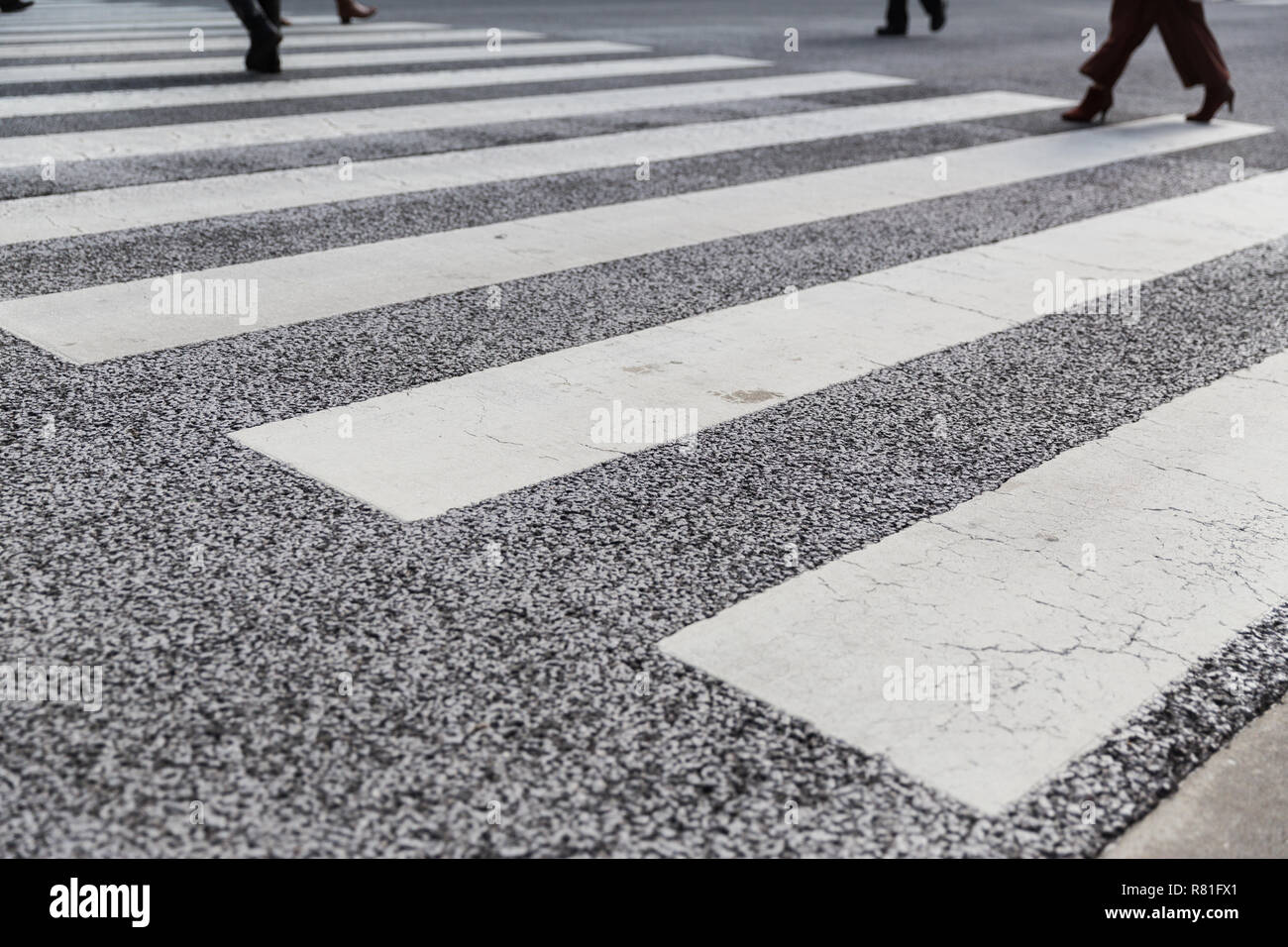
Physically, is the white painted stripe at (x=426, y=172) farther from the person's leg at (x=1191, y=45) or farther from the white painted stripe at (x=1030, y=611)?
the white painted stripe at (x=1030, y=611)

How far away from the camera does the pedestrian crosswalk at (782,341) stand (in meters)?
2.32

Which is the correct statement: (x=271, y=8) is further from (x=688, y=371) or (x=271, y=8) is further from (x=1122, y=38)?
(x=688, y=371)

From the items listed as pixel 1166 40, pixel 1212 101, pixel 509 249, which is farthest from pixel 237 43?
pixel 1212 101

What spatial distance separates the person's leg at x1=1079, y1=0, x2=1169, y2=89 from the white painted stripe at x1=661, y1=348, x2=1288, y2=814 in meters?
5.04

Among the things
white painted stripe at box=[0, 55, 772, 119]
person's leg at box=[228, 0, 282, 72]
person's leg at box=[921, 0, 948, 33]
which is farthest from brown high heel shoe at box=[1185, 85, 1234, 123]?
person's leg at box=[228, 0, 282, 72]

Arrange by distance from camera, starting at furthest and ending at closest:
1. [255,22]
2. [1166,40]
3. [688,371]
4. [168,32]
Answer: [168,32] → [255,22] → [1166,40] → [688,371]

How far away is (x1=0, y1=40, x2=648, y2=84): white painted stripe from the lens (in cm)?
803

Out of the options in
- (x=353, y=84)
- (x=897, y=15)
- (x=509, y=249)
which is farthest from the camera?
(x=897, y=15)

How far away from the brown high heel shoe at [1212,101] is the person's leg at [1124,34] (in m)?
0.58

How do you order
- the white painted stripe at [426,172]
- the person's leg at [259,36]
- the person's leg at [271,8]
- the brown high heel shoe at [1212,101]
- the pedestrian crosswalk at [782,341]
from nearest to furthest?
the pedestrian crosswalk at [782,341]
the white painted stripe at [426,172]
the brown high heel shoe at [1212,101]
the person's leg at [259,36]
the person's leg at [271,8]

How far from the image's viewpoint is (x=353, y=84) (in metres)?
8.11

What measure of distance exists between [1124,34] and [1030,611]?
20.3ft

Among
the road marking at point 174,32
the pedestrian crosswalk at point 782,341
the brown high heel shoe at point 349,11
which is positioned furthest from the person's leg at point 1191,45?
the brown high heel shoe at point 349,11
